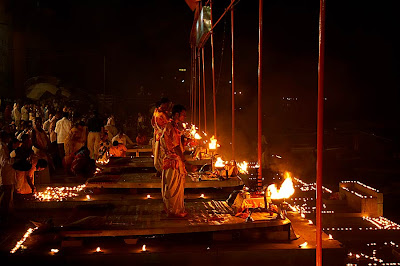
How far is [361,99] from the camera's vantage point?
66938 mm

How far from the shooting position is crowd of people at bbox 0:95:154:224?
873 cm

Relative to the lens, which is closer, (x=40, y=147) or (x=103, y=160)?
(x=40, y=147)

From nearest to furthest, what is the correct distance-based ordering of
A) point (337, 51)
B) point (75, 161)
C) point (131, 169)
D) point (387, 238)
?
point (387, 238) → point (75, 161) → point (131, 169) → point (337, 51)

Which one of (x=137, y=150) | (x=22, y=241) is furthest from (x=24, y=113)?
(x=22, y=241)

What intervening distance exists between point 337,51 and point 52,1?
39.4m

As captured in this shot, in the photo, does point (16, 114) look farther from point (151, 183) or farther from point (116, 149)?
point (151, 183)

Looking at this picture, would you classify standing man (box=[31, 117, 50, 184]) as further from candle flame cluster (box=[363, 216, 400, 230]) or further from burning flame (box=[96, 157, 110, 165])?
candle flame cluster (box=[363, 216, 400, 230])

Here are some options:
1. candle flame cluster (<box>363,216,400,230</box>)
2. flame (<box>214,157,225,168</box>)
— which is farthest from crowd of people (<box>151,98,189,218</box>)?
candle flame cluster (<box>363,216,400,230</box>)

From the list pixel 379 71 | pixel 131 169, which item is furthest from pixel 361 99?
pixel 131 169

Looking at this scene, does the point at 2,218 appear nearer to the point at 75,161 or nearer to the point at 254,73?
the point at 75,161

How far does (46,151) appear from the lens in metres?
12.7

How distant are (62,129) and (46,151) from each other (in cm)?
163

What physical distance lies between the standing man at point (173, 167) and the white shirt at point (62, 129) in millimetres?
7467

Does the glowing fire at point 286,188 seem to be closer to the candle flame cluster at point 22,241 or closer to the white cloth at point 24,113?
the candle flame cluster at point 22,241
